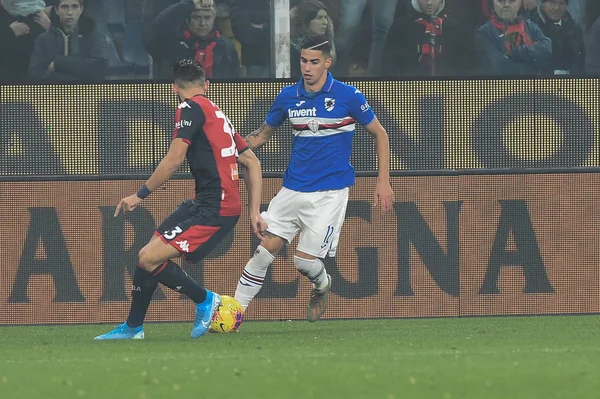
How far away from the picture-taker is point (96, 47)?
1638 cm

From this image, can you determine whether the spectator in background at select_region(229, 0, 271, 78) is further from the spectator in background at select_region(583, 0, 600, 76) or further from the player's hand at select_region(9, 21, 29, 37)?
the spectator in background at select_region(583, 0, 600, 76)

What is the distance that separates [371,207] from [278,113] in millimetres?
1888

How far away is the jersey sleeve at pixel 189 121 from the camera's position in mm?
8383

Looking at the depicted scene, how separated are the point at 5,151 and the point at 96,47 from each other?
5.37m

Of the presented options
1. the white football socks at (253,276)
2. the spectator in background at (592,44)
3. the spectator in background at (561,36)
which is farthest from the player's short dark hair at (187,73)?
the spectator in background at (592,44)

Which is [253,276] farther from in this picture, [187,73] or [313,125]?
[187,73]

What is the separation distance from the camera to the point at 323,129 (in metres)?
9.30

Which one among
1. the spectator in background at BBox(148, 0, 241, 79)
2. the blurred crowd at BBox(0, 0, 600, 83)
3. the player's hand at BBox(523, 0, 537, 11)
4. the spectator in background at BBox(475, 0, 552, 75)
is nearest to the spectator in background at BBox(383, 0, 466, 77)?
the blurred crowd at BBox(0, 0, 600, 83)

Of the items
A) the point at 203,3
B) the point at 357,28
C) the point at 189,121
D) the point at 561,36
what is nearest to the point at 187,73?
the point at 189,121

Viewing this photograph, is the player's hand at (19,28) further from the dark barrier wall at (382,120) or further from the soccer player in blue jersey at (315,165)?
the soccer player in blue jersey at (315,165)

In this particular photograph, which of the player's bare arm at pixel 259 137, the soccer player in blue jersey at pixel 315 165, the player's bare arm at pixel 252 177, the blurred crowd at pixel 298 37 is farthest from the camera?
the blurred crowd at pixel 298 37

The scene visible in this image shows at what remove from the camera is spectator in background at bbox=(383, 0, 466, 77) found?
16547 mm

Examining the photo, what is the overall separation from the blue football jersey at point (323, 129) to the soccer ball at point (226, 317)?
3.24 feet

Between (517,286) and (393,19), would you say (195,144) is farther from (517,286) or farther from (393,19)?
(393,19)
